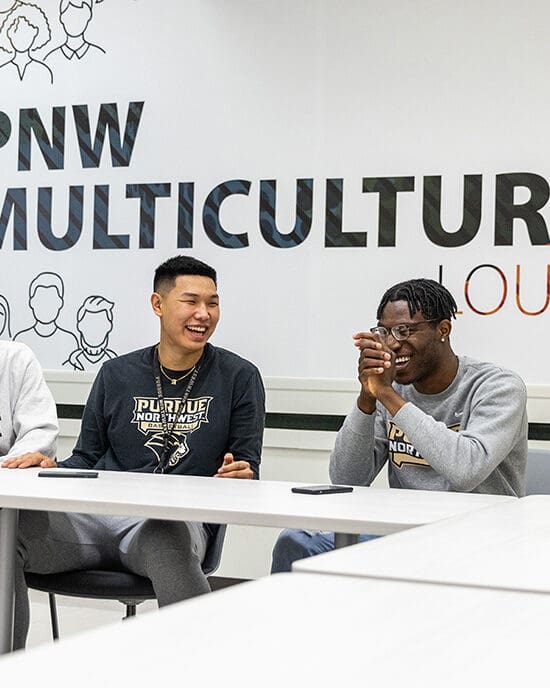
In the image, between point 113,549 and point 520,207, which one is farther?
point 520,207

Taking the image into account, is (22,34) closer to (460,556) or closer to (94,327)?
(94,327)

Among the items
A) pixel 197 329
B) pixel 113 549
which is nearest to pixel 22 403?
pixel 197 329

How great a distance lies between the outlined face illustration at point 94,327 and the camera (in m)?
4.47

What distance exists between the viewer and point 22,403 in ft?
10.8

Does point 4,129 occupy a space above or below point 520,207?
above

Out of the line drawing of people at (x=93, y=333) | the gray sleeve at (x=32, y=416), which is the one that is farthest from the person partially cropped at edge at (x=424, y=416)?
the line drawing of people at (x=93, y=333)

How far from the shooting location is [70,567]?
2777 millimetres

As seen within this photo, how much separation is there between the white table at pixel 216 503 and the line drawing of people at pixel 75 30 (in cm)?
239

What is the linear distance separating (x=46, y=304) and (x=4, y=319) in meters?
0.23

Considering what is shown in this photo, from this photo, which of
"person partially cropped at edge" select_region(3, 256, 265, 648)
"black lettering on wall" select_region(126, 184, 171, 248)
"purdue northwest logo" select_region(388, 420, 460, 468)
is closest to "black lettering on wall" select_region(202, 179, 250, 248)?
"black lettering on wall" select_region(126, 184, 171, 248)

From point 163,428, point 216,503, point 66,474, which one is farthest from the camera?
point 163,428

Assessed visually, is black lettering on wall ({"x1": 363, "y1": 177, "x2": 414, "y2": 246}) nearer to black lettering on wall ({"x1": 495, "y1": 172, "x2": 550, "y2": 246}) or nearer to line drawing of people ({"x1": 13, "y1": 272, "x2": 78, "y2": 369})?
black lettering on wall ({"x1": 495, "y1": 172, "x2": 550, "y2": 246})

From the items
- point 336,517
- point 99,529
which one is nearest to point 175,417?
point 99,529

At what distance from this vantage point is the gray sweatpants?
8.78 feet
